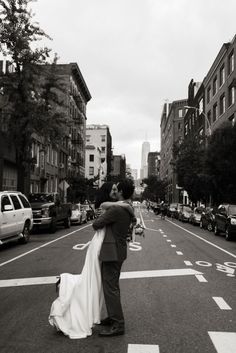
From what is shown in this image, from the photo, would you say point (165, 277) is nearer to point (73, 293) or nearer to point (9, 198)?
point (73, 293)

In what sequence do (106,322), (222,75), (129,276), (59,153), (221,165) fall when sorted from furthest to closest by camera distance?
1. (59,153)
2. (222,75)
3. (221,165)
4. (129,276)
5. (106,322)

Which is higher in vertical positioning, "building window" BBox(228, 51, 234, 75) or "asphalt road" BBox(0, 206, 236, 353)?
"building window" BBox(228, 51, 234, 75)

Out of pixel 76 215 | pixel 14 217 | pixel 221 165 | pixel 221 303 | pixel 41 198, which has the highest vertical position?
pixel 221 165

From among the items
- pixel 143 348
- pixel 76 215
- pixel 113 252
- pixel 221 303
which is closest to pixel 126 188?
pixel 113 252

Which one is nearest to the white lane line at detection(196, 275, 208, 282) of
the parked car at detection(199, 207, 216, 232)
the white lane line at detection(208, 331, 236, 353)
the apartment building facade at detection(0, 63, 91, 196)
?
the white lane line at detection(208, 331, 236, 353)

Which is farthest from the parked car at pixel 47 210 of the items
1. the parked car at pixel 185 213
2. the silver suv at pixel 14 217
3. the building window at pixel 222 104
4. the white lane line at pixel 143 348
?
the building window at pixel 222 104


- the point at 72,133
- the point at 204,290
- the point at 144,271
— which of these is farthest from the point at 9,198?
the point at 72,133

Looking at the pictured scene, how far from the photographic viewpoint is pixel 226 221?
21438 mm

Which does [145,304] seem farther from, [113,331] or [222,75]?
[222,75]

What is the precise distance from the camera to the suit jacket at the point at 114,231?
18.0 feet

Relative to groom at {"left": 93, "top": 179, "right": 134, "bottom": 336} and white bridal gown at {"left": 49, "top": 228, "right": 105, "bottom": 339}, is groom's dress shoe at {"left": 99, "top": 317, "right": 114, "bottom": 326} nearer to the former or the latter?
groom at {"left": 93, "top": 179, "right": 134, "bottom": 336}

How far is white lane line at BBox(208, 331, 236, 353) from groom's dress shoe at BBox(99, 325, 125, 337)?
1059 millimetres

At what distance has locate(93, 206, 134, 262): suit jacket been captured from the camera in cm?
548

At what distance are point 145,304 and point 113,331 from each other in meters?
1.78
